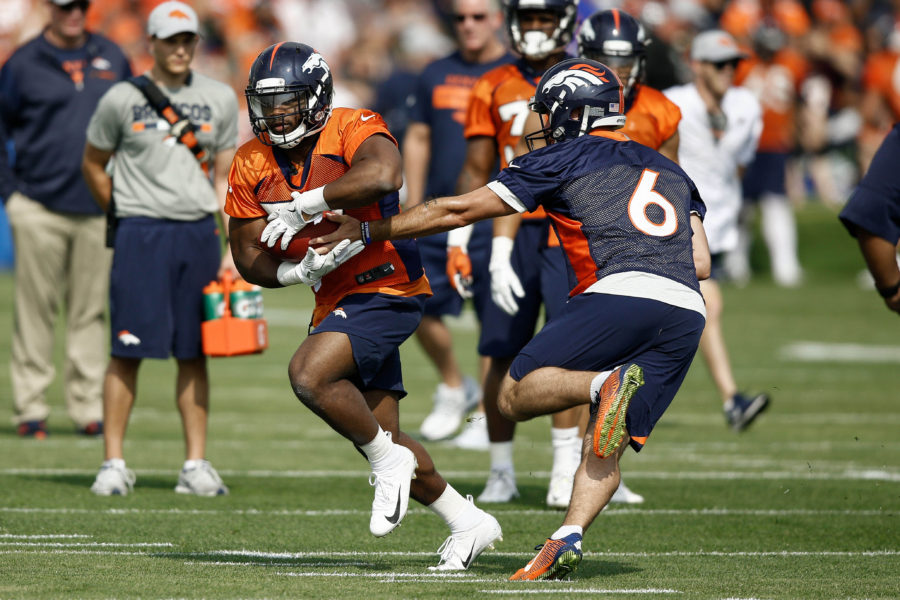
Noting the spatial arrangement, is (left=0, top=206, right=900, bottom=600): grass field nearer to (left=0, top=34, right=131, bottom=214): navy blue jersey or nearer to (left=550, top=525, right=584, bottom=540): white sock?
(left=550, top=525, right=584, bottom=540): white sock

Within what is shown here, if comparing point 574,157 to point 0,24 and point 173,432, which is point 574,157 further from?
point 0,24

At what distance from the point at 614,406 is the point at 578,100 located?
1.30m

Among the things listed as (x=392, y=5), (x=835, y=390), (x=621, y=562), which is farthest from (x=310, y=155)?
(x=392, y=5)

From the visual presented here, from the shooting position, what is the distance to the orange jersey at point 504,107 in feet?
25.7

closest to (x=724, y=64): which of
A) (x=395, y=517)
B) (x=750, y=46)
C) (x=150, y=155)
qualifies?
(x=150, y=155)

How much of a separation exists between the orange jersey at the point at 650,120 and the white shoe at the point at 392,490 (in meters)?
2.44

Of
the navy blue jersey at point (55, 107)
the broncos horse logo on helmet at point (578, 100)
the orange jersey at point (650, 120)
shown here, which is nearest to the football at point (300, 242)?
the broncos horse logo on helmet at point (578, 100)

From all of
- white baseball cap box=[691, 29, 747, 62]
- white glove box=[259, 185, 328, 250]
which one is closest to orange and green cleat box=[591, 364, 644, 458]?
white glove box=[259, 185, 328, 250]

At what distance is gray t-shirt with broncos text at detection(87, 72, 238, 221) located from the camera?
26.3ft

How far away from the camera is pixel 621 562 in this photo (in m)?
6.21

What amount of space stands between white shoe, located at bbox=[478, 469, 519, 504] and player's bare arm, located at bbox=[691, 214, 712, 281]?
6.89 ft

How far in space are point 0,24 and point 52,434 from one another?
10150 mm

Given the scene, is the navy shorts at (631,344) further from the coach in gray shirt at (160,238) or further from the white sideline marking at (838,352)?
the white sideline marking at (838,352)

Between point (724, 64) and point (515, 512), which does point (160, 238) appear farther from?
point (724, 64)
